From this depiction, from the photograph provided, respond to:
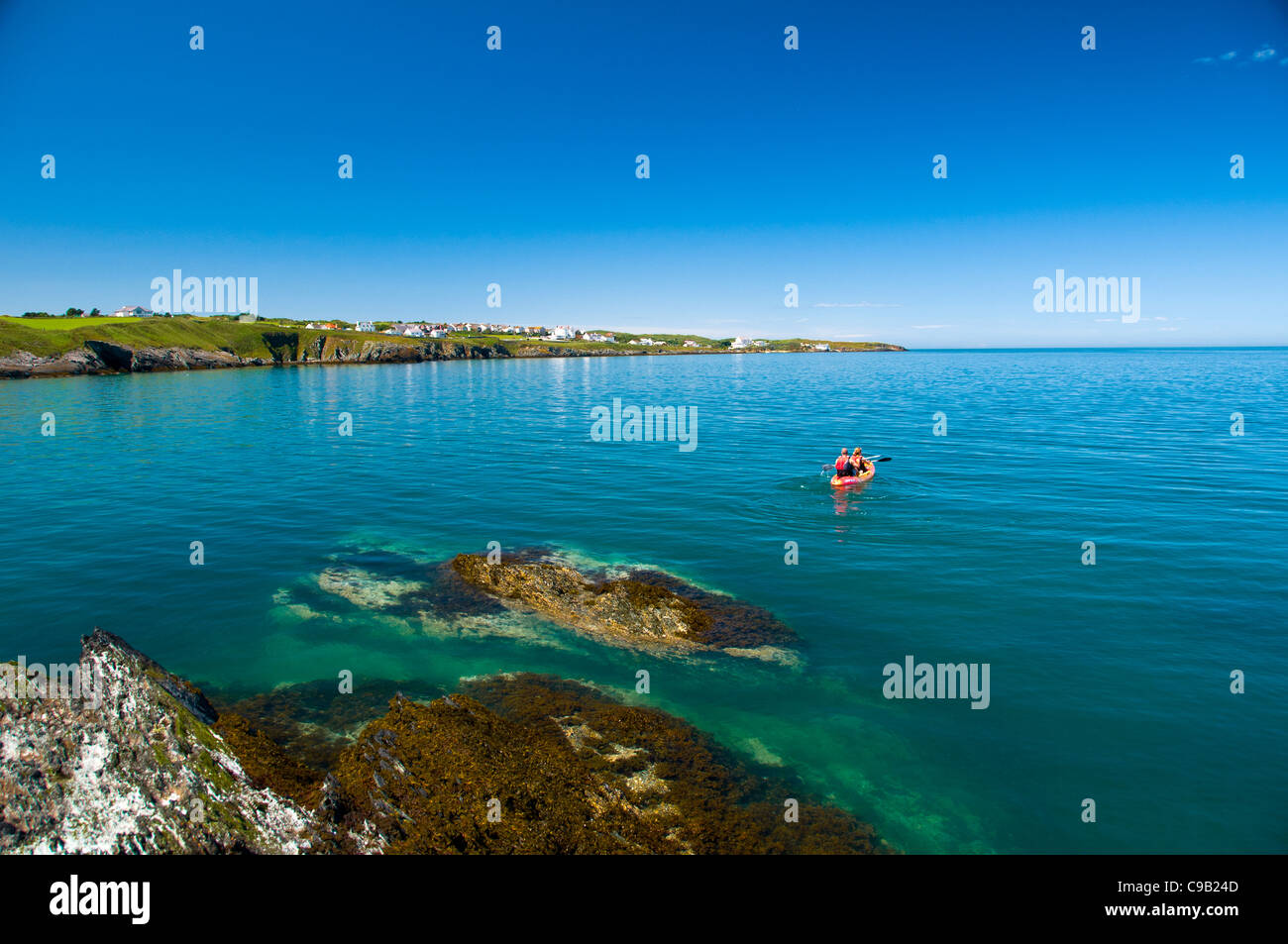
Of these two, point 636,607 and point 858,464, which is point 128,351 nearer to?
point 858,464

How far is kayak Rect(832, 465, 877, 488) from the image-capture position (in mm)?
36375

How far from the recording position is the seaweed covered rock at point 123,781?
8164 mm

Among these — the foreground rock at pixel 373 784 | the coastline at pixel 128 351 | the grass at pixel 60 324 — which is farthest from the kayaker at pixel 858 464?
the grass at pixel 60 324

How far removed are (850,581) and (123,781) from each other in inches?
852

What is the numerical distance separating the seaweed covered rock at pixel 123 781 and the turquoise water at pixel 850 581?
7069mm

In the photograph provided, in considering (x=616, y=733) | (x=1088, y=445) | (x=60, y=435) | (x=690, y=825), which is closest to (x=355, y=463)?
(x=60, y=435)

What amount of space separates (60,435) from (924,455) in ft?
258

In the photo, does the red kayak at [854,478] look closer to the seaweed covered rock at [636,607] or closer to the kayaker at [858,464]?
the kayaker at [858,464]

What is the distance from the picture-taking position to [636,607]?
20.4 metres

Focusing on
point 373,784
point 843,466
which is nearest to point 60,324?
point 843,466

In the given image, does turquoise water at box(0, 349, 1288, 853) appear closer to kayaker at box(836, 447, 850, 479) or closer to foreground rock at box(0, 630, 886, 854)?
foreground rock at box(0, 630, 886, 854)
